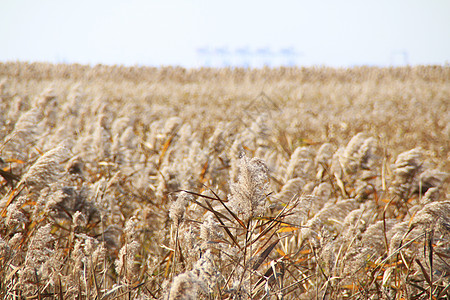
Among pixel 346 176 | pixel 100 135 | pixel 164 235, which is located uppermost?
pixel 100 135

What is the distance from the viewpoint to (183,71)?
55.4 ft

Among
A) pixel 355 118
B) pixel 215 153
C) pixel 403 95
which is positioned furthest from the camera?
pixel 403 95

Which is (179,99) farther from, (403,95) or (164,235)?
(164,235)

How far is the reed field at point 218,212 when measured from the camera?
114cm

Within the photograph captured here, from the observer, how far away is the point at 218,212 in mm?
1271

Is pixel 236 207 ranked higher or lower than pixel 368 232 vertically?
higher

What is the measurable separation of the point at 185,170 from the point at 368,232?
1.34 metres

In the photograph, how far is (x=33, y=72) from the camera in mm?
15766

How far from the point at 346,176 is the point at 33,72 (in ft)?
54.8

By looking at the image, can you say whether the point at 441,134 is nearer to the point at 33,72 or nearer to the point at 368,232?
the point at 368,232

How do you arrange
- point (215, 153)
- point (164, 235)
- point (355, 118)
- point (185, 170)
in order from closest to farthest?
1. point (164, 235)
2. point (185, 170)
3. point (215, 153)
4. point (355, 118)

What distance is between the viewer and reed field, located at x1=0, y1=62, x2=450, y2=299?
44.9 inches

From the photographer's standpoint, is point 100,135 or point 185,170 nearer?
point 185,170

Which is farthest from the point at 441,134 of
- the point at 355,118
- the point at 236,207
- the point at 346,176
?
the point at 236,207
